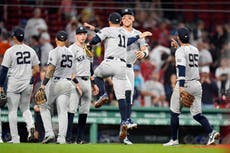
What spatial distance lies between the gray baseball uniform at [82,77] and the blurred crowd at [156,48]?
362 centimetres

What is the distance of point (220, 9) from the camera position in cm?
2761

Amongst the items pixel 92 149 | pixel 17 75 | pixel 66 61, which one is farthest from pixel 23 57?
pixel 92 149

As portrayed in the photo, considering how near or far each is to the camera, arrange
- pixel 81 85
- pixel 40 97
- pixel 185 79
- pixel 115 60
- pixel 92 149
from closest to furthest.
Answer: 1. pixel 92 149
2. pixel 185 79
3. pixel 115 60
4. pixel 40 97
5. pixel 81 85

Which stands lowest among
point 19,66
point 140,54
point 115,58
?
point 19,66

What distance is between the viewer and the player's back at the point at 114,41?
1838 cm

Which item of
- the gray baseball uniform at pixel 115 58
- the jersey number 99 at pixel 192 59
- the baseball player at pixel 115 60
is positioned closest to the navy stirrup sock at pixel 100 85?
the baseball player at pixel 115 60

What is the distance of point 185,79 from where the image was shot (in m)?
18.3

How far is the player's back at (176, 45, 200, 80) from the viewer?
17.9 m

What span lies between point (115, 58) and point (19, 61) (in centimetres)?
184

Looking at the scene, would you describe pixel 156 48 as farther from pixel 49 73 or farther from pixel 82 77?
pixel 49 73

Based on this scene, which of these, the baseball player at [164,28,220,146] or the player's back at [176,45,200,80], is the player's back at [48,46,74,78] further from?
the player's back at [176,45,200,80]

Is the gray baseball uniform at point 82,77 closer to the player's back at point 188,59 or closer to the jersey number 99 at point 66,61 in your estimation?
the jersey number 99 at point 66,61

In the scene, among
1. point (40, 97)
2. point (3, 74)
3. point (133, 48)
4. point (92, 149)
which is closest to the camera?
point (92, 149)

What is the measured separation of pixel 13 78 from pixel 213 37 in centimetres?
949
